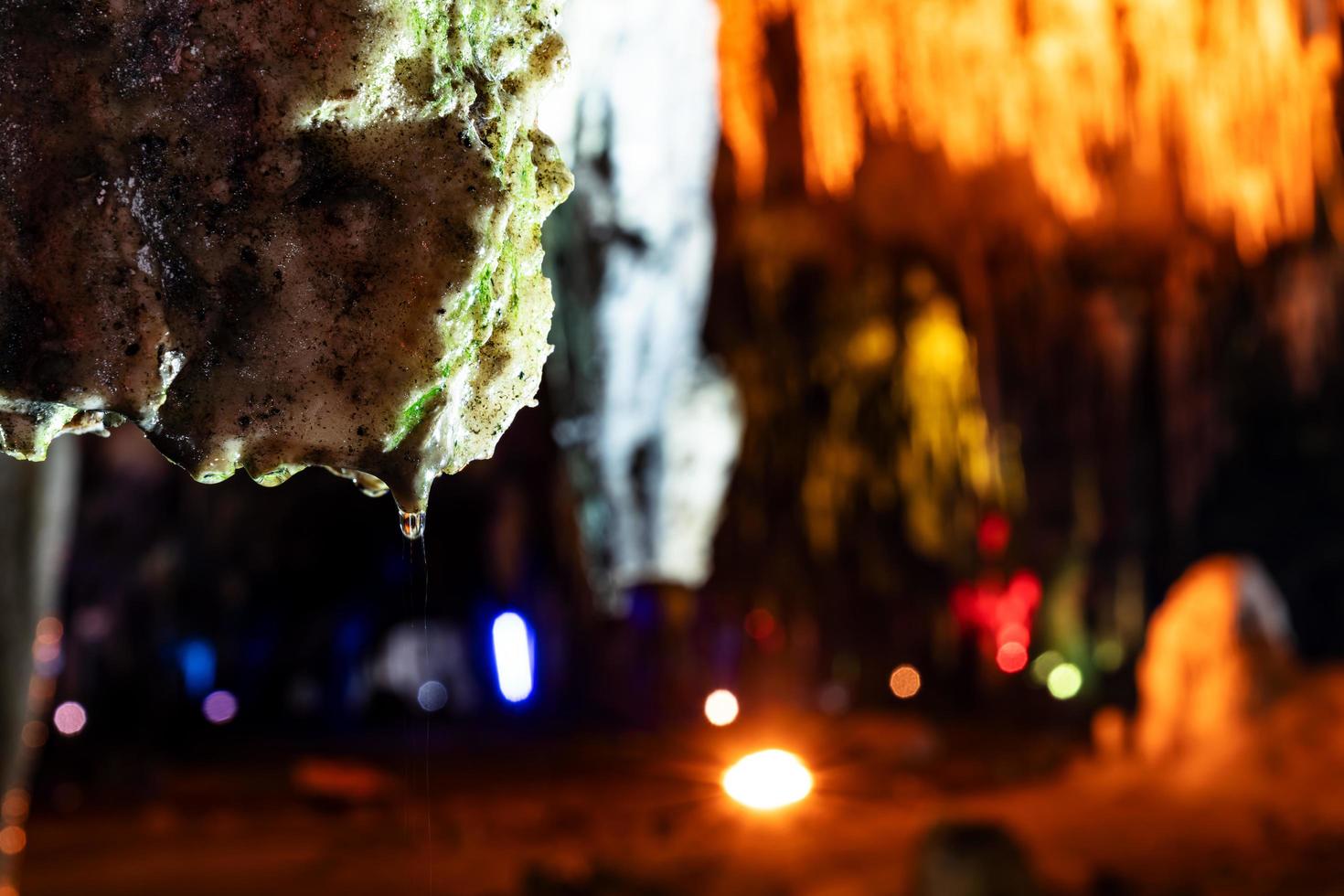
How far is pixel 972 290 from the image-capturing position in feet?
27.6

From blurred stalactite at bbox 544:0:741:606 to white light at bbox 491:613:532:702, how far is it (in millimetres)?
7873

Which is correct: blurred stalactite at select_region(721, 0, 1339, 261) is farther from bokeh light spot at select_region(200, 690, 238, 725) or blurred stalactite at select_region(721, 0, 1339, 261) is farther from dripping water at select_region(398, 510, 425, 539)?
bokeh light spot at select_region(200, 690, 238, 725)

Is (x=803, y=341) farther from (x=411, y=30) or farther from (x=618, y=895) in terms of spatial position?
(x=411, y=30)

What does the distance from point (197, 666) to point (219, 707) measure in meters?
0.54

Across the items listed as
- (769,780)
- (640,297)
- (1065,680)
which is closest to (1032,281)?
(769,780)

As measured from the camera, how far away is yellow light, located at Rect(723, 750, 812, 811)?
5.42 m

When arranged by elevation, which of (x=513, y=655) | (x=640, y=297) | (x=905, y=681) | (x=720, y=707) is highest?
(x=513, y=655)

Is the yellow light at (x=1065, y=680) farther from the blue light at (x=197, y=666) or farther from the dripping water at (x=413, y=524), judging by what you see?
the dripping water at (x=413, y=524)

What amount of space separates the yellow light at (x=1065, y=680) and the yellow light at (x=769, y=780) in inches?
325

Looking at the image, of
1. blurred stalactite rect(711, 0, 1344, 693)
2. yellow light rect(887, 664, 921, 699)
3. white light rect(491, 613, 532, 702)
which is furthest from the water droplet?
yellow light rect(887, 664, 921, 699)

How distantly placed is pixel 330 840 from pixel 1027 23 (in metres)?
5.90

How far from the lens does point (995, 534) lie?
12.6m

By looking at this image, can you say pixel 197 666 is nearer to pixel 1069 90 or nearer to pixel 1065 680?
pixel 1065 680

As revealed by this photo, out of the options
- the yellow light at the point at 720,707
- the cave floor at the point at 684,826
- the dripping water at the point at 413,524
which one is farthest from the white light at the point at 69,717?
the dripping water at the point at 413,524
